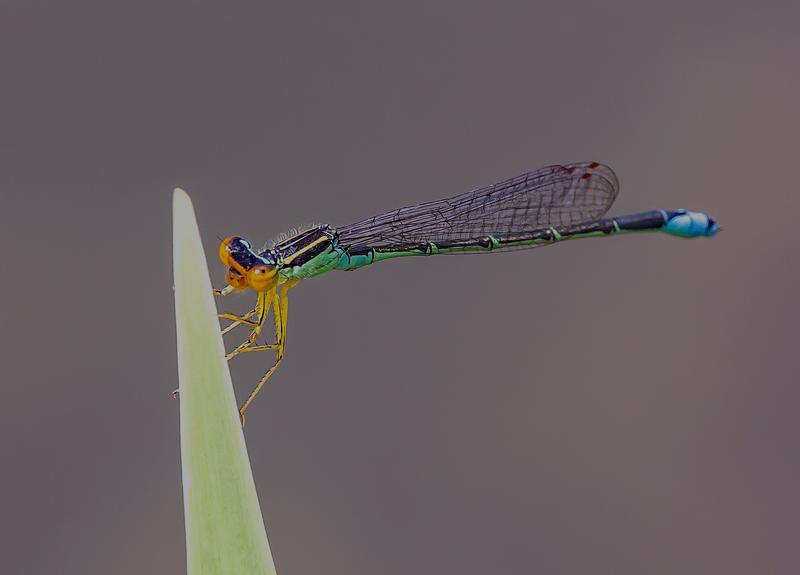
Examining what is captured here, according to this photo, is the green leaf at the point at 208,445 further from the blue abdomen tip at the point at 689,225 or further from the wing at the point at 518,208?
the blue abdomen tip at the point at 689,225

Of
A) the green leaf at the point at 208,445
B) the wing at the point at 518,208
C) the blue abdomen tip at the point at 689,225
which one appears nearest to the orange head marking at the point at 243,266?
the wing at the point at 518,208

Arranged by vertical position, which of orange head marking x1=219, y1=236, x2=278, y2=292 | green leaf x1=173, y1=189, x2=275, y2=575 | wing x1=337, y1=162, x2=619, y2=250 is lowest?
green leaf x1=173, y1=189, x2=275, y2=575

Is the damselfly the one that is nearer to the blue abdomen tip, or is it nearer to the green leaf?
the blue abdomen tip

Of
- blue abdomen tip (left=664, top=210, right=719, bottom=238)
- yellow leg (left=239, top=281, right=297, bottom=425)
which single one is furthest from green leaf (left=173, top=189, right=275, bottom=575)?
blue abdomen tip (left=664, top=210, right=719, bottom=238)

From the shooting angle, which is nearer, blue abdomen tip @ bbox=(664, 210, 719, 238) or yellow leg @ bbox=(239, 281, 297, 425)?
yellow leg @ bbox=(239, 281, 297, 425)

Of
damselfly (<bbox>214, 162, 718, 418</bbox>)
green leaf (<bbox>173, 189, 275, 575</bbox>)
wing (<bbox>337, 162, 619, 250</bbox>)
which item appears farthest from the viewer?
wing (<bbox>337, 162, 619, 250</bbox>)

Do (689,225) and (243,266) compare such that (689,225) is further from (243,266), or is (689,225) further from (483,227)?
(243,266)

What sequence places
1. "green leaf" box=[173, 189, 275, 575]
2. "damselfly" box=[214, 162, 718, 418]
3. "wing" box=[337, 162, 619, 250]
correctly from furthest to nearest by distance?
"wing" box=[337, 162, 619, 250], "damselfly" box=[214, 162, 718, 418], "green leaf" box=[173, 189, 275, 575]
